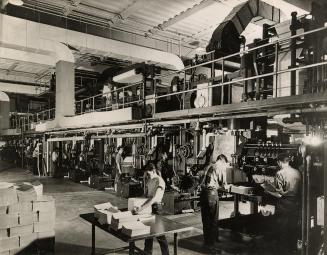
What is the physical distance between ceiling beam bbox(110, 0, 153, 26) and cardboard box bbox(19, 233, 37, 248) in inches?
327

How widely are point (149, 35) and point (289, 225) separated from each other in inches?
405

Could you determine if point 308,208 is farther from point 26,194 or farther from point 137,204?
point 26,194

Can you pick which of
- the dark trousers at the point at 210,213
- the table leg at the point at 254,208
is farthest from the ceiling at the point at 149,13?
the dark trousers at the point at 210,213

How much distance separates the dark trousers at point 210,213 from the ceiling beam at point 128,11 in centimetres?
722

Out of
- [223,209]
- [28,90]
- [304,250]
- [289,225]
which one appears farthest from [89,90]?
[304,250]

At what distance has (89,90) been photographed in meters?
18.1

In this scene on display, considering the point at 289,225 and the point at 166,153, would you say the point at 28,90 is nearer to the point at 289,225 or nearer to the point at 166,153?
the point at 166,153

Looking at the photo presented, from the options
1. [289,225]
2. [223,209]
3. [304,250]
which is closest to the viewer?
[304,250]

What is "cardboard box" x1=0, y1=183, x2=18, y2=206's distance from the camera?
19.3 feet

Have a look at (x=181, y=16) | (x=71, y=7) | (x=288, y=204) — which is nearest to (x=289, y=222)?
(x=288, y=204)

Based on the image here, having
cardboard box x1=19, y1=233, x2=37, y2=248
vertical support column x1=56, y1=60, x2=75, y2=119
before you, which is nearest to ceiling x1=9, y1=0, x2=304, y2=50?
vertical support column x1=56, y1=60, x2=75, y2=119

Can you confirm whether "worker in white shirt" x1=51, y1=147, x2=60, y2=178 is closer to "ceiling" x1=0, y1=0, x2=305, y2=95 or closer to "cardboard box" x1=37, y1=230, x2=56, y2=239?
"ceiling" x1=0, y1=0, x2=305, y2=95

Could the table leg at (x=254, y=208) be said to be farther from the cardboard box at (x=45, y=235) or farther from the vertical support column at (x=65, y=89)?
the vertical support column at (x=65, y=89)

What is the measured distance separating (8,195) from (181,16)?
9100 millimetres
